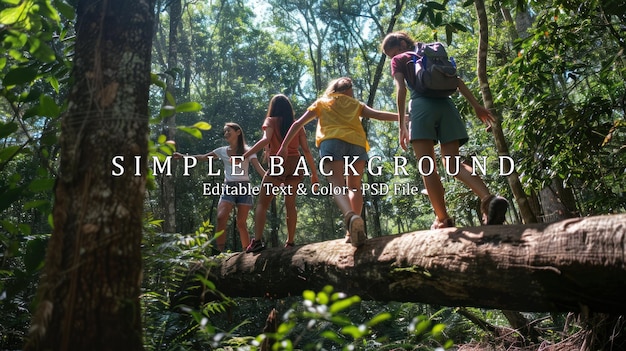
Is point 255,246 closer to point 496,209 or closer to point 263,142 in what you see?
point 263,142

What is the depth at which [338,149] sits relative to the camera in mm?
4520

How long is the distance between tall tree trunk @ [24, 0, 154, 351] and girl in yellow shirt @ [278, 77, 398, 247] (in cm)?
245

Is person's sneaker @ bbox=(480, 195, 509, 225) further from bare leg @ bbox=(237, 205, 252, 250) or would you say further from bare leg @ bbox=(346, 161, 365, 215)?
bare leg @ bbox=(237, 205, 252, 250)

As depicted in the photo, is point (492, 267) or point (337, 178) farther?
point (337, 178)

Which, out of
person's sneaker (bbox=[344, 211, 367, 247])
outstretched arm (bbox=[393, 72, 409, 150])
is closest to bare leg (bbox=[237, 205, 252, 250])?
person's sneaker (bbox=[344, 211, 367, 247])

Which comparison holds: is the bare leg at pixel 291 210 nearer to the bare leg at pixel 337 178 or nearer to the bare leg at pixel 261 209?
the bare leg at pixel 261 209

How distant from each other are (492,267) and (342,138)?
82.9 inches

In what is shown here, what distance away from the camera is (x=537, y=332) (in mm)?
5352

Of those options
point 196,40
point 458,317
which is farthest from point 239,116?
point 458,317

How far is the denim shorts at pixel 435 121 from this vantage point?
3.86m

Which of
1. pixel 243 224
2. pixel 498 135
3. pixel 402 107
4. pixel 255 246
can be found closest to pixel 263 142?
pixel 255 246

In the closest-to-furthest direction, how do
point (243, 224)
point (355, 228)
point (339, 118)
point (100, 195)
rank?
point (100, 195), point (355, 228), point (339, 118), point (243, 224)

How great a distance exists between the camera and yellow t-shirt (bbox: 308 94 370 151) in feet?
15.0

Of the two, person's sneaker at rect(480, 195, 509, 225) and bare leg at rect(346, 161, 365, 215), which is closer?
person's sneaker at rect(480, 195, 509, 225)
